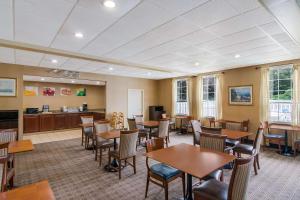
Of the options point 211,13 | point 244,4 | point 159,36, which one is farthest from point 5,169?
point 244,4

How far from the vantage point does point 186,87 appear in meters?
7.95

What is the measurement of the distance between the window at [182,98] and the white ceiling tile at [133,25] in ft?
16.8

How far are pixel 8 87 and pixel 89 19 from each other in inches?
176

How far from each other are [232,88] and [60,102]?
26.7 ft

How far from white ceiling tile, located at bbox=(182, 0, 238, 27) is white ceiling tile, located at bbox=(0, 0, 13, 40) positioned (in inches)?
88.9

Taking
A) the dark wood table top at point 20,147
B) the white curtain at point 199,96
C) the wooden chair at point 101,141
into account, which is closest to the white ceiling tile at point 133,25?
the wooden chair at point 101,141

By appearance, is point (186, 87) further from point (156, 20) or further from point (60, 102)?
point (60, 102)

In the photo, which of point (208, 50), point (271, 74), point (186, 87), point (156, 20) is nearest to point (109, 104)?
point (186, 87)

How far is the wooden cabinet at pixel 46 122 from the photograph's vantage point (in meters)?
7.43

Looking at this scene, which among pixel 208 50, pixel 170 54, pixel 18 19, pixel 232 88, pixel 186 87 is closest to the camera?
pixel 18 19

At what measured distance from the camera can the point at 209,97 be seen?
7.03 metres

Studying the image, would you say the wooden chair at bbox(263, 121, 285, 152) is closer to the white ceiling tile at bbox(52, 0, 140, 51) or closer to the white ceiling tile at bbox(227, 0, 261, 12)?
the white ceiling tile at bbox(227, 0, 261, 12)

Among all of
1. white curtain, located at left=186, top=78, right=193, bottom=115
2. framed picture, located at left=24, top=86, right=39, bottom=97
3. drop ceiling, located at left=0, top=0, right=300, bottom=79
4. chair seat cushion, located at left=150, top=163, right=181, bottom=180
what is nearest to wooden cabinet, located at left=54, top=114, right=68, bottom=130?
framed picture, located at left=24, top=86, right=39, bottom=97

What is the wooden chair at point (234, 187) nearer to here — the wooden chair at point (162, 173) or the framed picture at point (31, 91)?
the wooden chair at point (162, 173)
